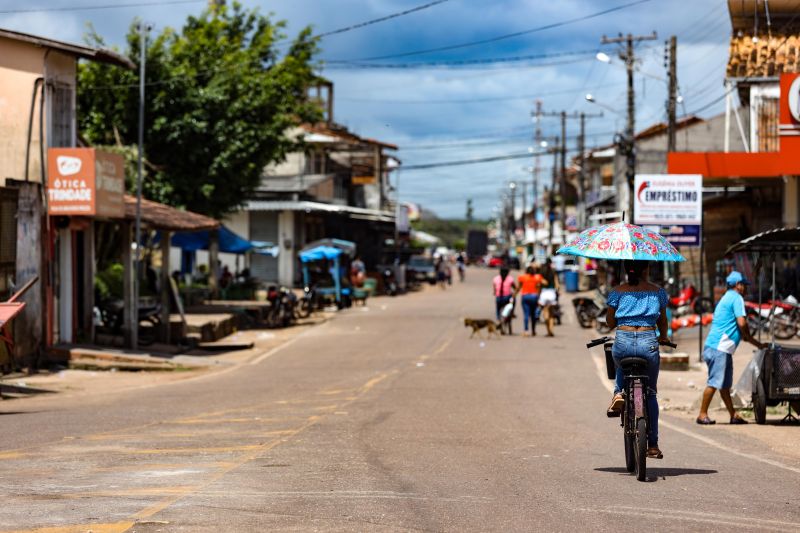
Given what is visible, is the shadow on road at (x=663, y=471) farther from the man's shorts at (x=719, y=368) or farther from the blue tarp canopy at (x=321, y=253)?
the blue tarp canopy at (x=321, y=253)

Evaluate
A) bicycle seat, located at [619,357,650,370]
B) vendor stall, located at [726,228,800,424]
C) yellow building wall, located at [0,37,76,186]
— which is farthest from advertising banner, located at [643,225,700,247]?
bicycle seat, located at [619,357,650,370]

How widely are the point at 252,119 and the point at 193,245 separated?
5611 millimetres

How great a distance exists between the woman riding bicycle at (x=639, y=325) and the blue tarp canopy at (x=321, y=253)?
31.9m

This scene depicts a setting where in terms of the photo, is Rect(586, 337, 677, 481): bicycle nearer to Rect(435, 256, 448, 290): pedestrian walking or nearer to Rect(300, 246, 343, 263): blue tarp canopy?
Rect(300, 246, 343, 263): blue tarp canopy

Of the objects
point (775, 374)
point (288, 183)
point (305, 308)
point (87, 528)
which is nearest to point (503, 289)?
point (305, 308)

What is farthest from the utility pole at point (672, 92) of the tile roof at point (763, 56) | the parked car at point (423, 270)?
the parked car at point (423, 270)

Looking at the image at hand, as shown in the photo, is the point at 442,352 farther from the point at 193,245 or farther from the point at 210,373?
the point at 193,245

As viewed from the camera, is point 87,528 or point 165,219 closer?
point 87,528

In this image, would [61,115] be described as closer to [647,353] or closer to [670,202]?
[670,202]

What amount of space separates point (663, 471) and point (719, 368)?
443cm

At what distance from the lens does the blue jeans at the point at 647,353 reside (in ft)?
31.4

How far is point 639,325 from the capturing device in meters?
9.73

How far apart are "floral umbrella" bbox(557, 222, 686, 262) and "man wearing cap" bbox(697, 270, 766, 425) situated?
393 centimetres

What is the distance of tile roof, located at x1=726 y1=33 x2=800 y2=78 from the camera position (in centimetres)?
3434
